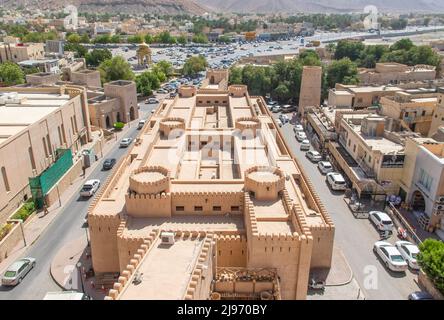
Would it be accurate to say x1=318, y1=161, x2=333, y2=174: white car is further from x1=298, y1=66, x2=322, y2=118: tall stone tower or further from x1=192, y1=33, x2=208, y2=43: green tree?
x1=192, y1=33, x2=208, y2=43: green tree

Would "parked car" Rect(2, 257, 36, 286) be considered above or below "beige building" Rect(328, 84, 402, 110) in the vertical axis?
below

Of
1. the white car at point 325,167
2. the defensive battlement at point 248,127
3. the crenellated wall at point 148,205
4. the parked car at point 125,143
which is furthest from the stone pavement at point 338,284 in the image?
the parked car at point 125,143

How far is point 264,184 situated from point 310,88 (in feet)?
164

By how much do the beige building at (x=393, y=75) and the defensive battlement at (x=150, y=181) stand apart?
224 ft

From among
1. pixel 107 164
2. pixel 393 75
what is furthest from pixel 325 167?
pixel 393 75

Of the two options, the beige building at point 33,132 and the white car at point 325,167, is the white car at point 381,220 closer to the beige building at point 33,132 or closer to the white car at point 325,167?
the white car at point 325,167

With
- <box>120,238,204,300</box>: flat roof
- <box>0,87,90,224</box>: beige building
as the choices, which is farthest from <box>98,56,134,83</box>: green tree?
<box>120,238,204,300</box>: flat roof

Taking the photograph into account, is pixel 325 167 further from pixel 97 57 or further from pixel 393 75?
pixel 97 57

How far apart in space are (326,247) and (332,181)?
16931 mm

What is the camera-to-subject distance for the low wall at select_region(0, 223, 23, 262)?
3397 cm

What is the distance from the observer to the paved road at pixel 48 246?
30094 mm

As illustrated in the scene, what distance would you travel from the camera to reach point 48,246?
3597cm

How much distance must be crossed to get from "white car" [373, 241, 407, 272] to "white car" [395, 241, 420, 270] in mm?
598

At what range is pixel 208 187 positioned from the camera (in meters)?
32.3
